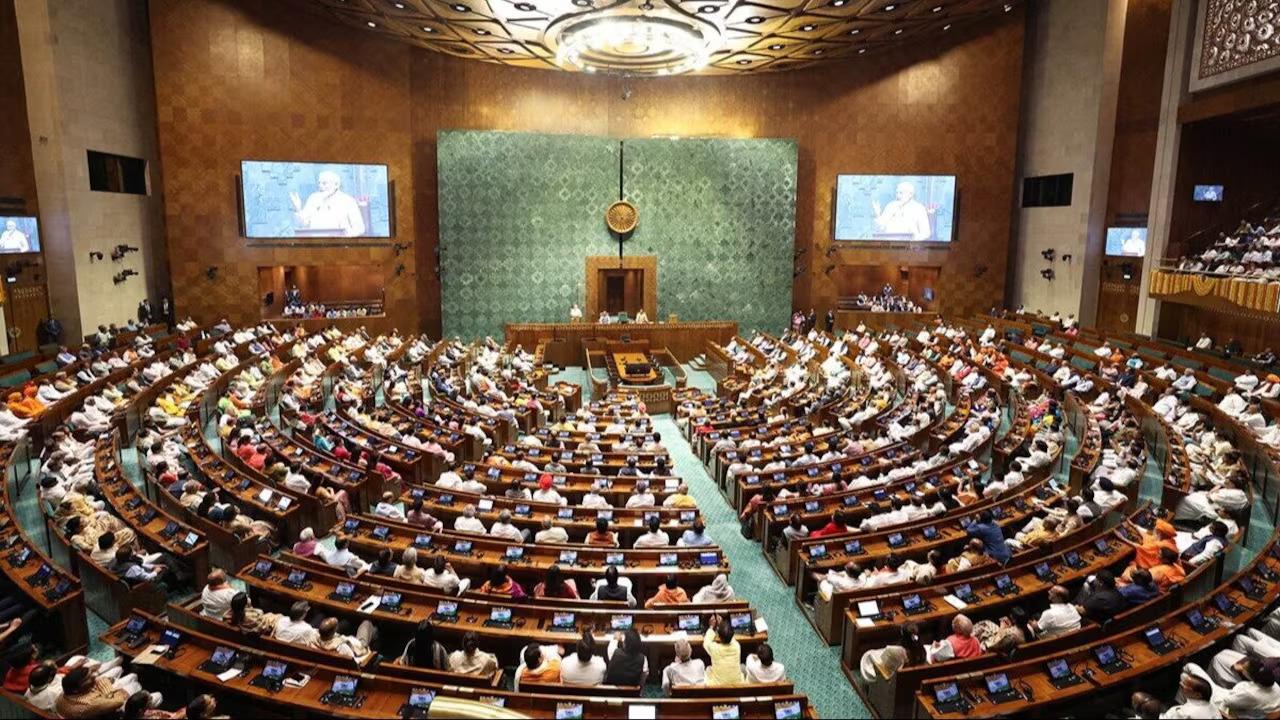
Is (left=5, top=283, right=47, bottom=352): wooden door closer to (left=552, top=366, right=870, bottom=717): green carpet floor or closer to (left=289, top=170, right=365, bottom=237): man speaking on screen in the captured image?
(left=289, top=170, right=365, bottom=237): man speaking on screen

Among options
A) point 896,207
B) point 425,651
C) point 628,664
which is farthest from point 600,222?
point 628,664

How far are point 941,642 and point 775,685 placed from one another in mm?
1660

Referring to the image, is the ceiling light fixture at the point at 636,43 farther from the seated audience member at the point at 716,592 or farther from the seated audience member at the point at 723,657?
the seated audience member at the point at 723,657

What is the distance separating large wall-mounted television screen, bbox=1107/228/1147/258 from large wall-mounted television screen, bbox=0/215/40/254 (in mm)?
30682

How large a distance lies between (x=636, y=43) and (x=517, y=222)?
847cm

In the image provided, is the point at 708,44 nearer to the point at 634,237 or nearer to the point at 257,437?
the point at 634,237

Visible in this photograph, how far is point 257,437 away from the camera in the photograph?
464 inches

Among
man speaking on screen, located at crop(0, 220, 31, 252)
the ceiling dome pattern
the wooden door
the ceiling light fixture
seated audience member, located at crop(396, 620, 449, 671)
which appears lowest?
seated audience member, located at crop(396, 620, 449, 671)

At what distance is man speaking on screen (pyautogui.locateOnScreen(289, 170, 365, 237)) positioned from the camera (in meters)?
24.7

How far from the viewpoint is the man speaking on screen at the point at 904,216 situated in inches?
1080

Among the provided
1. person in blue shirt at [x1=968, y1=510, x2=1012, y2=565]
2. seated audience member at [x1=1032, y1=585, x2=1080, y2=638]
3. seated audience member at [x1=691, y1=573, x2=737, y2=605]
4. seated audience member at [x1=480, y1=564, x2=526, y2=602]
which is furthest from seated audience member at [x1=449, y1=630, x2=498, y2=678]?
person in blue shirt at [x1=968, y1=510, x2=1012, y2=565]

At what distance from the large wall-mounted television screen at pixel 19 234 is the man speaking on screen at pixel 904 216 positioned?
2622 cm

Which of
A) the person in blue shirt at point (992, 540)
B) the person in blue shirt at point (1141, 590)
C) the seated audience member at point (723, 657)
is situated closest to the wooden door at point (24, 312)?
the seated audience member at point (723, 657)

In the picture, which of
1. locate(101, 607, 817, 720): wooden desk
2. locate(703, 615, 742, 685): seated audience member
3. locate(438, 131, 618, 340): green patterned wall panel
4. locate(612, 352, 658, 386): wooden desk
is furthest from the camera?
locate(438, 131, 618, 340): green patterned wall panel
